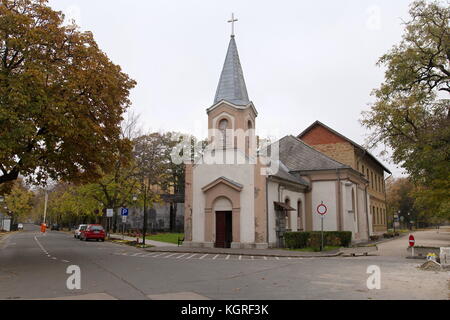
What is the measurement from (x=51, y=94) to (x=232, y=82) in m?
16.0

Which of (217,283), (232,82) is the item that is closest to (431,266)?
(217,283)

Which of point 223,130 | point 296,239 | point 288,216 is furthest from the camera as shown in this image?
point 288,216

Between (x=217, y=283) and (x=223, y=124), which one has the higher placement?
(x=223, y=124)

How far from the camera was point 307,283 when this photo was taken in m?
10.5

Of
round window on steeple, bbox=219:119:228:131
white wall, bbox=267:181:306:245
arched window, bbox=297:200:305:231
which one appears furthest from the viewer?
arched window, bbox=297:200:305:231

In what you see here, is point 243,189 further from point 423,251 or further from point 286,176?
point 423,251

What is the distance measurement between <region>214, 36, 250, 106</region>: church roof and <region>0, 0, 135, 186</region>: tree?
35.0 feet

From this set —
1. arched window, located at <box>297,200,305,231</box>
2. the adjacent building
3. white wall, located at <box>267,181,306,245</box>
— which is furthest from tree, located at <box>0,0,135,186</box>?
the adjacent building

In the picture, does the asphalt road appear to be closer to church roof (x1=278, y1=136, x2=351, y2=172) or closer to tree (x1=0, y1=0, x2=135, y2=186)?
tree (x1=0, y1=0, x2=135, y2=186)

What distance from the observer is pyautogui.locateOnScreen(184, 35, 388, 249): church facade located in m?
24.5

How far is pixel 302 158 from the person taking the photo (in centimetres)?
3325

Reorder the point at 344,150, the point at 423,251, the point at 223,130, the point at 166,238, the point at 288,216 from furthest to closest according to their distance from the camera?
the point at 166,238 → the point at 344,150 → the point at 288,216 → the point at 223,130 → the point at 423,251

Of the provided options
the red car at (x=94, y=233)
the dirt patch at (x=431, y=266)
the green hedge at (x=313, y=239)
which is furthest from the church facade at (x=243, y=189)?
the red car at (x=94, y=233)
